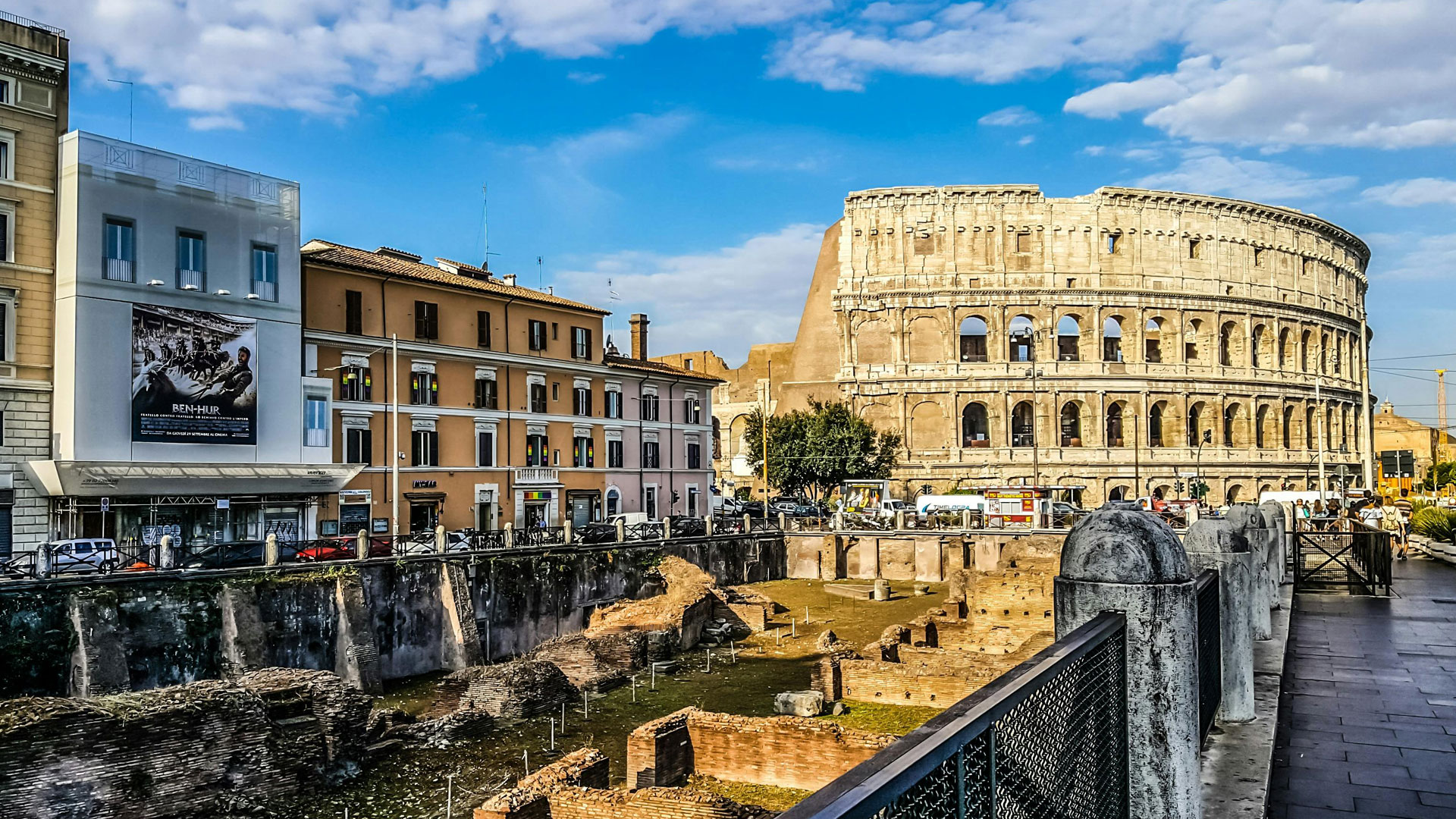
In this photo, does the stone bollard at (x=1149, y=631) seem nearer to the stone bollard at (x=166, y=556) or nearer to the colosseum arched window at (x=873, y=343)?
the stone bollard at (x=166, y=556)

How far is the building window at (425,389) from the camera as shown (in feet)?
126

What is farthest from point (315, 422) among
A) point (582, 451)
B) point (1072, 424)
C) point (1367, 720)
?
point (1072, 424)

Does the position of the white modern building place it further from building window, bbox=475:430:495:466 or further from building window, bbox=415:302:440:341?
building window, bbox=475:430:495:466

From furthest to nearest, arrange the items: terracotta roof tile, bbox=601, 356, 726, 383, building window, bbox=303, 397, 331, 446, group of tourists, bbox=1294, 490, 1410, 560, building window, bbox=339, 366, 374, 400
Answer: terracotta roof tile, bbox=601, 356, 726, 383 < building window, bbox=339, 366, 374, 400 < building window, bbox=303, 397, 331, 446 < group of tourists, bbox=1294, 490, 1410, 560

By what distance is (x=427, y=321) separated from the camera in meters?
39.0

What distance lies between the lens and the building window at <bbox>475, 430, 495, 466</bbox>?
4053cm

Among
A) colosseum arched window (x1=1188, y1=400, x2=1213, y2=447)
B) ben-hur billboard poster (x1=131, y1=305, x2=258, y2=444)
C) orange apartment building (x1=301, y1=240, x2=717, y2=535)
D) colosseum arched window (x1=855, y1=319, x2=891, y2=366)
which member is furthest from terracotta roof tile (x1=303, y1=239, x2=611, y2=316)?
colosseum arched window (x1=1188, y1=400, x2=1213, y2=447)

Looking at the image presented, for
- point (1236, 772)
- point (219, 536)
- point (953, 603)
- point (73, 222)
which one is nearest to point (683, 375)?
point (953, 603)

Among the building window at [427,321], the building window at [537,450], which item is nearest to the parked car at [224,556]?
the building window at [427,321]

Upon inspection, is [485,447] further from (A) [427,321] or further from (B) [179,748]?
(B) [179,748]

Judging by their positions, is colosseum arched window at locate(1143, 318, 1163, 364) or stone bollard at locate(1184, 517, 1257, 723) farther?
colosseum arched window at locate(1143, 318, 1163, 364)

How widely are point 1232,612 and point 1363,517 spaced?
126 ft

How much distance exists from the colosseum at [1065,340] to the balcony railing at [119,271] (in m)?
46.3

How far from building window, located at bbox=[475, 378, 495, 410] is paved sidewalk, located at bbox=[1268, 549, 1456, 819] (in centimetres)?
3172
